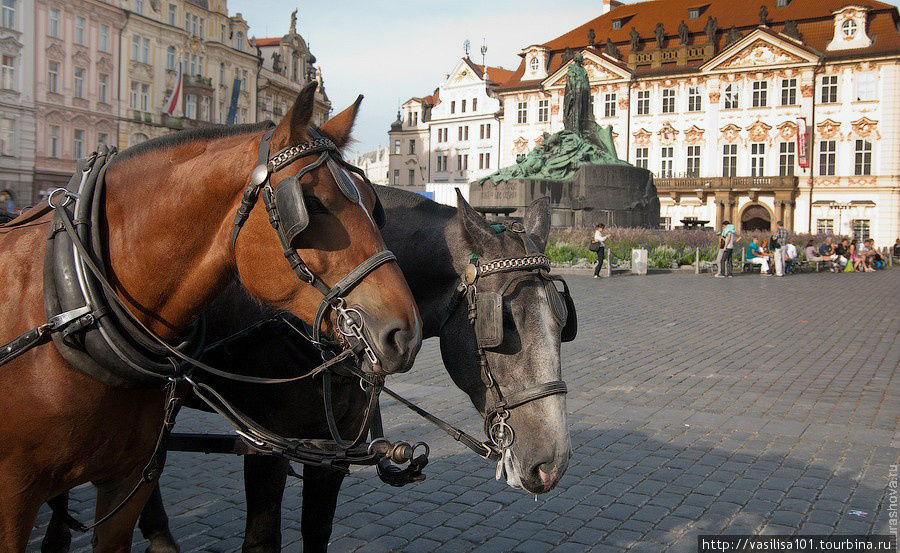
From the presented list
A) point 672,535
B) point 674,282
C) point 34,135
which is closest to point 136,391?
point 672,535

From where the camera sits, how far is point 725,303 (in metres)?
16.8

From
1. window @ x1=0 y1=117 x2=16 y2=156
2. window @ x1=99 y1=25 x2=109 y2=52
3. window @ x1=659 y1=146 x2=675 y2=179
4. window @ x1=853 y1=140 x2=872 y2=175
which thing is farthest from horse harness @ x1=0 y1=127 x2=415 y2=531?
window @ x1=659 y1=146 x2=675 y2=179

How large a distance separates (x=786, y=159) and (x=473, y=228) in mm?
56344

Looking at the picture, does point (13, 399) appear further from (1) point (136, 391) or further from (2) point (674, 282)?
(2) point (674, 282)

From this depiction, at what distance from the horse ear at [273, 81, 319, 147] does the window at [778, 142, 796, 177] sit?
56411 mm

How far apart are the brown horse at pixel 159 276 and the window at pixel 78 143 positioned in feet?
152

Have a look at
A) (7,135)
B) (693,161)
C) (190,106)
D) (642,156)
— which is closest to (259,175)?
(7,135)

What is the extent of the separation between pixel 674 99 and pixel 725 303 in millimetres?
44534

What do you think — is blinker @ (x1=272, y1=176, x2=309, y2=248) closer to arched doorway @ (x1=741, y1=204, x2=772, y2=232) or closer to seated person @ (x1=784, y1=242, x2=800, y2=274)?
seated person @ (x1=784, y1=242, x2=800, y2=274)

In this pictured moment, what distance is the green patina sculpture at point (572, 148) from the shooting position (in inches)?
984

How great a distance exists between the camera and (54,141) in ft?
142

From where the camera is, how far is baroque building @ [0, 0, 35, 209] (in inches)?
1586

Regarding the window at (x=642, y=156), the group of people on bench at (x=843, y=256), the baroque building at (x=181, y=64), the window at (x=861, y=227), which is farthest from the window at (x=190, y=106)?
the window at (x=861, y=227)

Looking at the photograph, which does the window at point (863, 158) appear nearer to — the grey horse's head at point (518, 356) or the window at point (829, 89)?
the window at point (829, 89)
